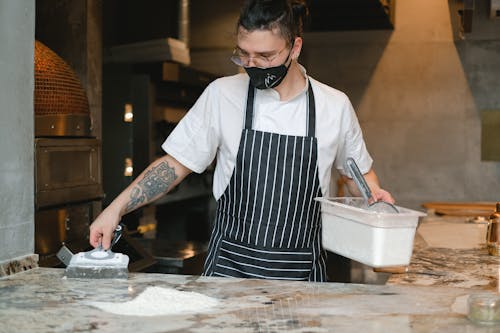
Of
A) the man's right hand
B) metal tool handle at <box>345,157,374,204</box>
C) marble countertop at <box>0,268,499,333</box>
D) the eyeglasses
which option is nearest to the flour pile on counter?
marble countertop at <box>0,268,499,333</box>

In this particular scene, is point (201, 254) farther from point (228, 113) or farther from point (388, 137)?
point (388, 137)

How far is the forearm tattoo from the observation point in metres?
2.23

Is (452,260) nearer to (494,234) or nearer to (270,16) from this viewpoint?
(494,234)

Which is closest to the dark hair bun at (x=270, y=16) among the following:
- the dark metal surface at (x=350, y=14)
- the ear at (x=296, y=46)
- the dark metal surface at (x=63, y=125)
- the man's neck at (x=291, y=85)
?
the ear at (x=296, y=46)

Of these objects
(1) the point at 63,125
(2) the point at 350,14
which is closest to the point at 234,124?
(1) the point at 63,125

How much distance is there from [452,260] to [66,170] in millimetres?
1738

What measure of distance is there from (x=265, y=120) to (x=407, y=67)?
162 inches

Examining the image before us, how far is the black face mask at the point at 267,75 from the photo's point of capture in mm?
2238

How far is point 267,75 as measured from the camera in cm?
226

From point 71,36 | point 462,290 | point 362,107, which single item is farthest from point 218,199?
point 362,107

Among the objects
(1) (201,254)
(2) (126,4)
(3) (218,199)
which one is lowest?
(1) (201,254)

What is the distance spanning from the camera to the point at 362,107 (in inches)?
248

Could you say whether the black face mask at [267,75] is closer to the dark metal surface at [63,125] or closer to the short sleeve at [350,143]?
the short sleeve at [350,143]

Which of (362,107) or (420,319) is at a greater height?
(362,107)
